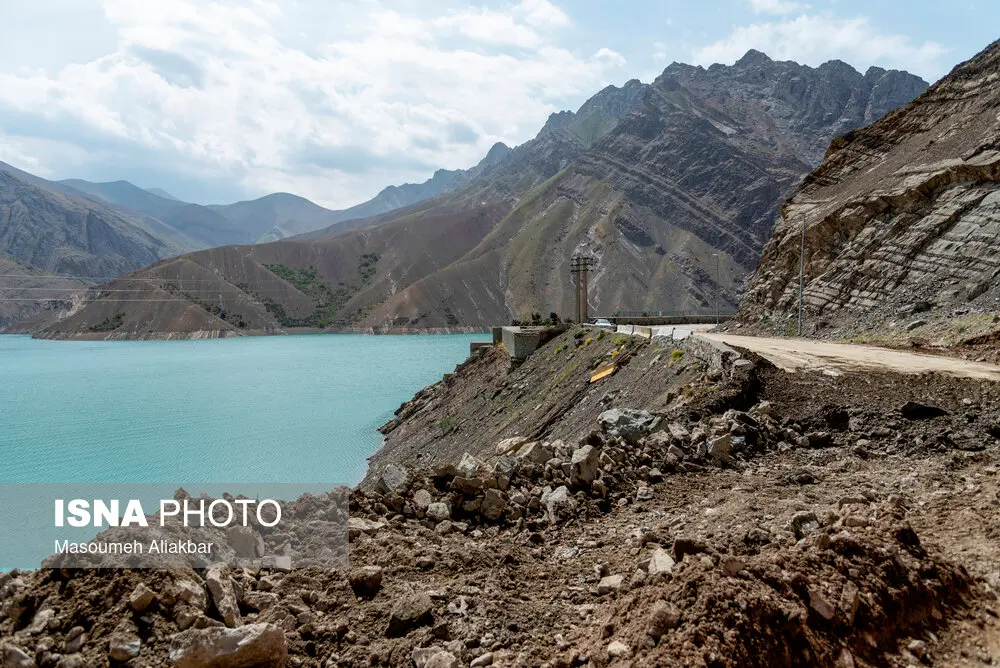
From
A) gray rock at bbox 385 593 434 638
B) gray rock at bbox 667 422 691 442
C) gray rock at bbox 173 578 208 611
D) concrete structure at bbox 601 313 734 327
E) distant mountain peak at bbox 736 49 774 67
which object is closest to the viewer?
gray rock at bbox 173 578 208 611

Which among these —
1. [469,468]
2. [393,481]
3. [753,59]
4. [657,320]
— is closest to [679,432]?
[469,468]

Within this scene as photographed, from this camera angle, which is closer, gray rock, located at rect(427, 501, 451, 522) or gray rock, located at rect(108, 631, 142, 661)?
gray rock, located at rect(108, 631, 142, 661)

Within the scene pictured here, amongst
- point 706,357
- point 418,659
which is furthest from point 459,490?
point 706,357

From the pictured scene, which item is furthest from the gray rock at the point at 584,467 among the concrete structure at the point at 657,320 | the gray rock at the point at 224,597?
the concrete structure at the point at 657,320

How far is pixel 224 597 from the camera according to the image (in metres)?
3.61

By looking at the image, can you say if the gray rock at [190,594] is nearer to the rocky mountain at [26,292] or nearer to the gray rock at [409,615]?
the gray rock at [409,615]

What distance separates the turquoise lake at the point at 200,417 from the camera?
24.7m

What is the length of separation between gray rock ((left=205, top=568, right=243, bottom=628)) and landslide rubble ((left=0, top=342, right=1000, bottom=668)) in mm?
12

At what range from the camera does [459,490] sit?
20.3 ft

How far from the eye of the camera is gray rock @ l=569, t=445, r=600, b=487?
6602mm

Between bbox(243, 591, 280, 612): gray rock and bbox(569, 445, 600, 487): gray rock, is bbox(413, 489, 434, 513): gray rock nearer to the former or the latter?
bbox(569, 445, 600, 487): gray rock

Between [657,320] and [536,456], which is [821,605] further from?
[657,320]

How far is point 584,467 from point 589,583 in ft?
7.68

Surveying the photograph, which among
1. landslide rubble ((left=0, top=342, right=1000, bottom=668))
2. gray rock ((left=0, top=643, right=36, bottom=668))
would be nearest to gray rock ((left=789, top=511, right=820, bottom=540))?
landslide rubble ((left=0, top=342, right=1000, bottom=668))
